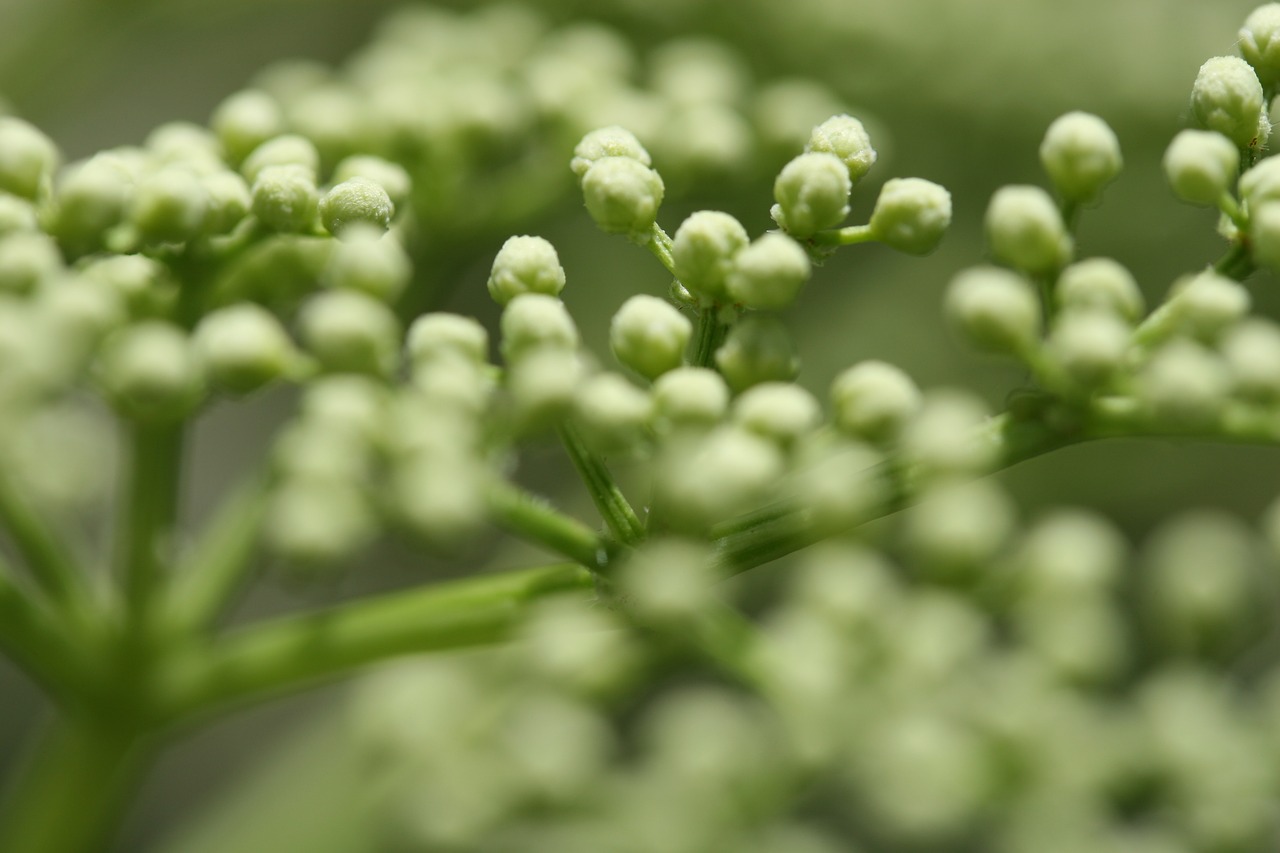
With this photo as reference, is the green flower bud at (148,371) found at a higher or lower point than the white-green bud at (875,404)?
higher

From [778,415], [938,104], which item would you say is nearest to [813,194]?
[778,415]

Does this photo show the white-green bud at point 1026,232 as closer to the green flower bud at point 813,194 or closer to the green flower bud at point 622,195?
the green flower bud at point 813,194

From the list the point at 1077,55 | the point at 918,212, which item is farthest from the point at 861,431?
the point at 1077,55

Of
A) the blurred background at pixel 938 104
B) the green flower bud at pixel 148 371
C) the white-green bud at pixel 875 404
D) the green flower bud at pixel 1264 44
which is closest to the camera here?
the green flower bud at pixel 148 371

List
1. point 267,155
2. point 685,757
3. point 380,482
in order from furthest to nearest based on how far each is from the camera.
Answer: point 685,757 → point 267,155 → point 380,482

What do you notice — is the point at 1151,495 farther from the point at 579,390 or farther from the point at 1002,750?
the point at 579,390

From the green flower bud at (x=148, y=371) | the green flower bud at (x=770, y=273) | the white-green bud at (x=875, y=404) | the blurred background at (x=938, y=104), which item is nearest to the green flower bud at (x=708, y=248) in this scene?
the green flower bud at (x=770, y=273)

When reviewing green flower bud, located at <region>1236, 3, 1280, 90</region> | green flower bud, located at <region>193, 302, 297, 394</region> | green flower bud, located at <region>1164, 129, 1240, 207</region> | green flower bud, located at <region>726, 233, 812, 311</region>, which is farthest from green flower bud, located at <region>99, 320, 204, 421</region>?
green flower bud, located at <region>1236, 3, 1280, 90</region>
